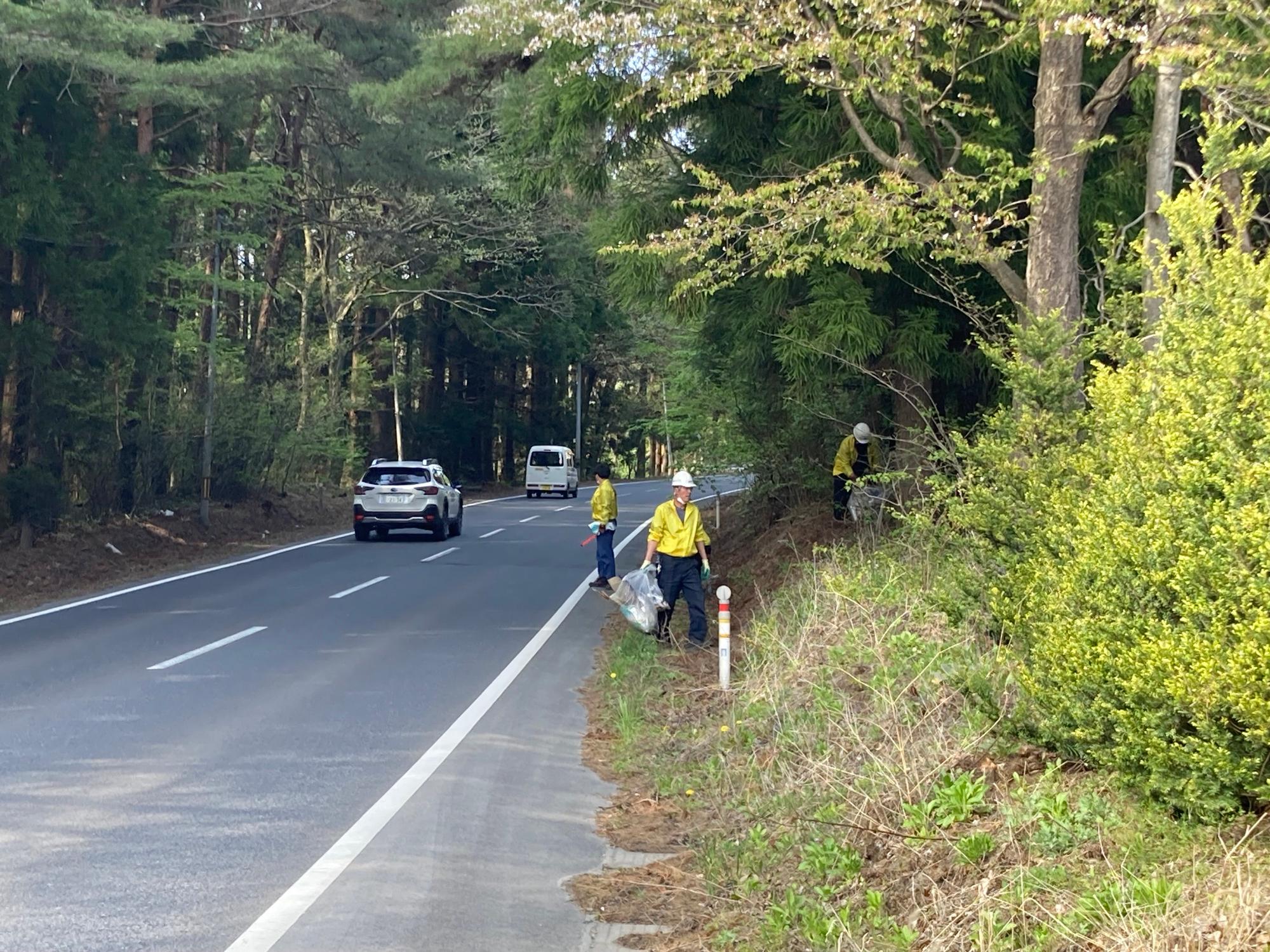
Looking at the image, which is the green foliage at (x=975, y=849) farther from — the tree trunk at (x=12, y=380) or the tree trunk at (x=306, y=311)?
the tree trunk at (x=306, y=311)

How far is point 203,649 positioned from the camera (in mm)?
13102

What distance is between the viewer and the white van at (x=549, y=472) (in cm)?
4884

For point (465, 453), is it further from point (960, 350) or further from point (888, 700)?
point (888, 700)

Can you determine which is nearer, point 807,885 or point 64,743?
point 807,885

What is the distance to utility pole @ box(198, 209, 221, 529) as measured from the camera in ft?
85.5

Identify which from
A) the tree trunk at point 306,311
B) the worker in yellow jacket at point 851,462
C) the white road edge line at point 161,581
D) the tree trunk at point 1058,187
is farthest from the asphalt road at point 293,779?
the tree trunk at point 306,311

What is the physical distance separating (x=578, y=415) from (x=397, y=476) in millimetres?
A: 34099

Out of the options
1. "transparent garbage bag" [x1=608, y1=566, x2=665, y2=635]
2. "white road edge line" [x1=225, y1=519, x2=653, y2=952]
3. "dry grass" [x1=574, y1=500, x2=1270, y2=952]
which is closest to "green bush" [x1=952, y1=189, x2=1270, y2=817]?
"dry grass" [x1=574, y1=500, x2=1270, y2=952]

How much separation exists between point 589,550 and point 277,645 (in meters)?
12.1

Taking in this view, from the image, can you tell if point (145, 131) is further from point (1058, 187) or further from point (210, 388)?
point (1058, 187)

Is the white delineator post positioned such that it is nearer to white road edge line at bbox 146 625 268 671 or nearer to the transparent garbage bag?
the transparent garbage bag

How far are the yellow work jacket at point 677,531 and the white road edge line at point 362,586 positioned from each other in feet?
22.6

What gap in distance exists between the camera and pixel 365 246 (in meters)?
39.1

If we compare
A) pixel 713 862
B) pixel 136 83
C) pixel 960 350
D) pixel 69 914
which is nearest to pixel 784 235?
pixel 960 350
